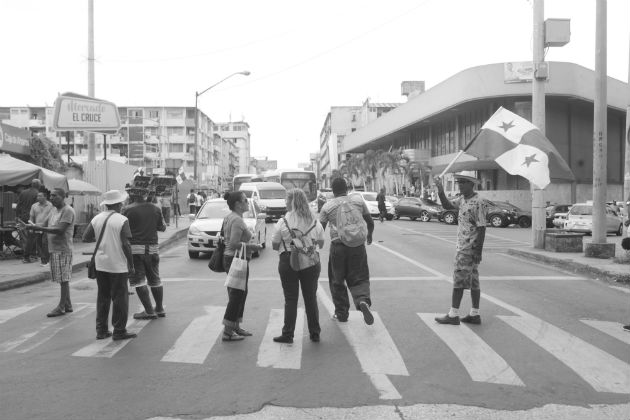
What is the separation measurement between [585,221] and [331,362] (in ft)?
69.0

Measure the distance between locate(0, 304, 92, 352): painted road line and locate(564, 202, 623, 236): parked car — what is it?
828 inches

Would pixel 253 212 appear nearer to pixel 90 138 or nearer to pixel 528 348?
pixel 90 138

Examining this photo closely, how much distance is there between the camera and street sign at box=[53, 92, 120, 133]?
59.1ft

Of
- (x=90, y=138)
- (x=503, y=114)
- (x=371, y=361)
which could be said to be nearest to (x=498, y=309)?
(x=371, y=361)

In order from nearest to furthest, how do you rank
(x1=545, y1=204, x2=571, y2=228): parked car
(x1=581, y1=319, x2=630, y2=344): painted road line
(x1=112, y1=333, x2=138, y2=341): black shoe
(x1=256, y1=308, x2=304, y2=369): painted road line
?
1. (x1=256, y1=308, x2=304, y2=369): painted road line
2. (x1=112, y1=333, x2=138, y2=341): black shoe
3. (x1=581, y1=319, x2=630, y2=344): painted road line
4. (x1=545, y1=204, x2=571, y2=228): parked car

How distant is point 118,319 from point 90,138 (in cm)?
1480

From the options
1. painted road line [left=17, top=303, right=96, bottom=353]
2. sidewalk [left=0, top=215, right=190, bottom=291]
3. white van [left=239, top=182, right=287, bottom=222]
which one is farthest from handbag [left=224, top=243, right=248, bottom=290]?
white van [left=239, top=182, right=287, bottom=222]

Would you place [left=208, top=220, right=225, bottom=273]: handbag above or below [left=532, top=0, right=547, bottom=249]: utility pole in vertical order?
below

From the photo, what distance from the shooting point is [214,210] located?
1593 cm

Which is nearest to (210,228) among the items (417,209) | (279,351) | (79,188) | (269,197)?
(79,188)

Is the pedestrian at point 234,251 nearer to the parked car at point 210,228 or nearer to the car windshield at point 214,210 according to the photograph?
the parked car at point 210,228

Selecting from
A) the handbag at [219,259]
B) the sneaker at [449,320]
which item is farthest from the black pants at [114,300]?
the sneaker at [449,320]

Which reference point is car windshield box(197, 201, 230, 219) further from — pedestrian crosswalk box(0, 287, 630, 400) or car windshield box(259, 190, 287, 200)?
car windshield box(259, 190, 287, 200)

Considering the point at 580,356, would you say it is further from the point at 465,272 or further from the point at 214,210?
the point at 214,210
